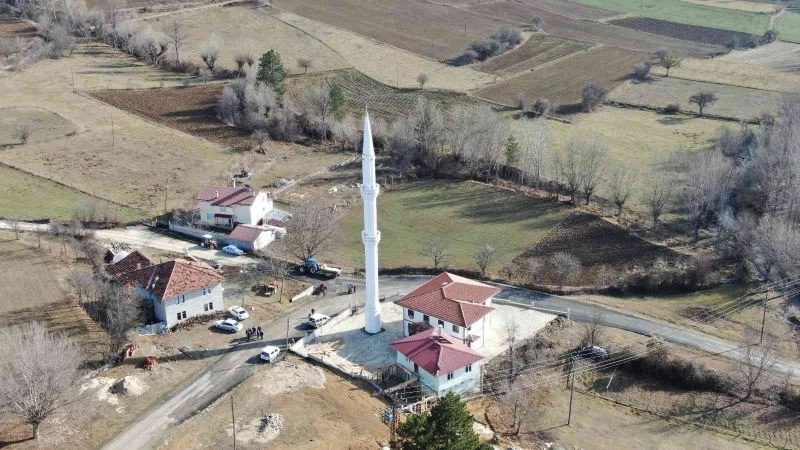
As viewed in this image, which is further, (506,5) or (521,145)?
(506,5)

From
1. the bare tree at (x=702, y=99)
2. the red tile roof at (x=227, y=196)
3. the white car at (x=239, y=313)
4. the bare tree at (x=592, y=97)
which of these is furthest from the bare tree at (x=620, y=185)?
the white car at (x=239, y=313)

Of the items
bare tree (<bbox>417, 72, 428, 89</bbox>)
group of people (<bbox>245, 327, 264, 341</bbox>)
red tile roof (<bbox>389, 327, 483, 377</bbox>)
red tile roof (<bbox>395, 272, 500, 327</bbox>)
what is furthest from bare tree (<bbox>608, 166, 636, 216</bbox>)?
group of people (<bbox>245, 327, 264, 341</bbox>)

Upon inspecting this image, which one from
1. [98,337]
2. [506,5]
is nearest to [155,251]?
[98,337]

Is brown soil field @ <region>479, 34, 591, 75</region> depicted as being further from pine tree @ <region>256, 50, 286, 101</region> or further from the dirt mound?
the dirt mound

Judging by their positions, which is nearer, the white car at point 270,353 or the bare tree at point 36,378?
the bare tree at point 36,378

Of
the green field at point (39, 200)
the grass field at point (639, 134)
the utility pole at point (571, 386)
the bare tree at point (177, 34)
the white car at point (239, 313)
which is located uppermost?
the bare tree at point (177, 34)

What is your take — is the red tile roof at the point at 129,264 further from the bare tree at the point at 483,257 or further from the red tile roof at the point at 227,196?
the bare tree at the point at 483,257

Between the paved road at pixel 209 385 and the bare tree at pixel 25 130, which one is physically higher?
the bare tree at pixel 25 130

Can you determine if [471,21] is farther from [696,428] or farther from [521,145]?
[696,428]
